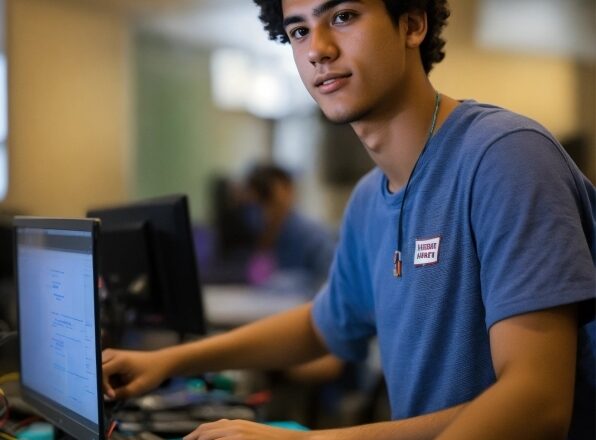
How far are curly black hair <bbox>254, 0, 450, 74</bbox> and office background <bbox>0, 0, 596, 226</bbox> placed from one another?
5.02 feet

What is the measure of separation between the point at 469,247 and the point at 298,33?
18.6 inches

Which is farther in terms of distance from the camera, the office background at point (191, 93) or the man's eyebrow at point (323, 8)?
the office background at point (191, 93)

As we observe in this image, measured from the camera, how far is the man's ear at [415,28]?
129 centimetres

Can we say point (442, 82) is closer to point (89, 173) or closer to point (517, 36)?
point (517, 36)

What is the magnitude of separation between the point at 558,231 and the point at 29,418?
107 cm

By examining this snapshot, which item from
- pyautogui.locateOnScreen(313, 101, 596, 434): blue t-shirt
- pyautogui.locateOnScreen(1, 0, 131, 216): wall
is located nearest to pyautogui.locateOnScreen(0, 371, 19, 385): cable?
pyautogui.locateOnScreen(313, 101, 596, 434): blue t-shirt

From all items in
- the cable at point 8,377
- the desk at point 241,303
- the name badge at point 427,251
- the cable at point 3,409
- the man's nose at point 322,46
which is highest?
the man's nose at point 322,46

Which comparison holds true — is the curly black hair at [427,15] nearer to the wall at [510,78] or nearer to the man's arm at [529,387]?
the man's arm at [529,387]

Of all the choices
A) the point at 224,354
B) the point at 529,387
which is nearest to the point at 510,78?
the point at 224,354

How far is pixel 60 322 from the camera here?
1221mm

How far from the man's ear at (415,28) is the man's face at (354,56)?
0.04m

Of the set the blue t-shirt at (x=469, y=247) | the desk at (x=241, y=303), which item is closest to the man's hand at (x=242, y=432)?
the blue t-shirt at (x=469, y=247)

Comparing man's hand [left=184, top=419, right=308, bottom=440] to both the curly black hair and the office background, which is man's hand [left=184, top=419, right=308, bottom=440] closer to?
the curly black hair

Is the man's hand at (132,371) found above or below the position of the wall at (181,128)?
below
